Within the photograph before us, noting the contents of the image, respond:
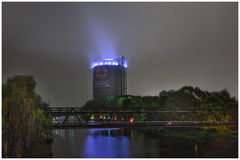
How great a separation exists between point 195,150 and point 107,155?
10.8 m

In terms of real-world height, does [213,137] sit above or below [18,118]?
below

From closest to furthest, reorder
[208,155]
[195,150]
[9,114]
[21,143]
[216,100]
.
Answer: [9,114], [21,143], [208,155], [195,150], [216,100]

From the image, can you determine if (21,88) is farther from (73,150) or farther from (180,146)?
(180,146)

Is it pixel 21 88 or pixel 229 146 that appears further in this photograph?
pixel 229 146

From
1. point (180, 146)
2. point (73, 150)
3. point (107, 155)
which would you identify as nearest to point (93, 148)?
point (73, 150)

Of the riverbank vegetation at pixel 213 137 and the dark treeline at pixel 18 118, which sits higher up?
the dark treeline at pixel 18 118

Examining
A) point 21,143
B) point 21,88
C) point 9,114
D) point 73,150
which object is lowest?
point 73,150

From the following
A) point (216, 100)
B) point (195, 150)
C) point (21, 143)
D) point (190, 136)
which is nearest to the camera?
point (21, 143)

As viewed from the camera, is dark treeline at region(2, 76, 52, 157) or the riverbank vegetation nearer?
dark treeline at region(2, 76, 52, 157)

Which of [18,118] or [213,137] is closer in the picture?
[18,118]

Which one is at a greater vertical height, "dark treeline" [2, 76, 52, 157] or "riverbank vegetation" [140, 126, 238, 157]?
"dark treeline" [2, 76, 52, 157]

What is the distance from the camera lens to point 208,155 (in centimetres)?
4003

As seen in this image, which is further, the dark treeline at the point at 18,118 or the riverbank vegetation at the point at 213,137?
the riverbank vegetation at the point at 213,137

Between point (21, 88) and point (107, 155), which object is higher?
point (21, 88)
